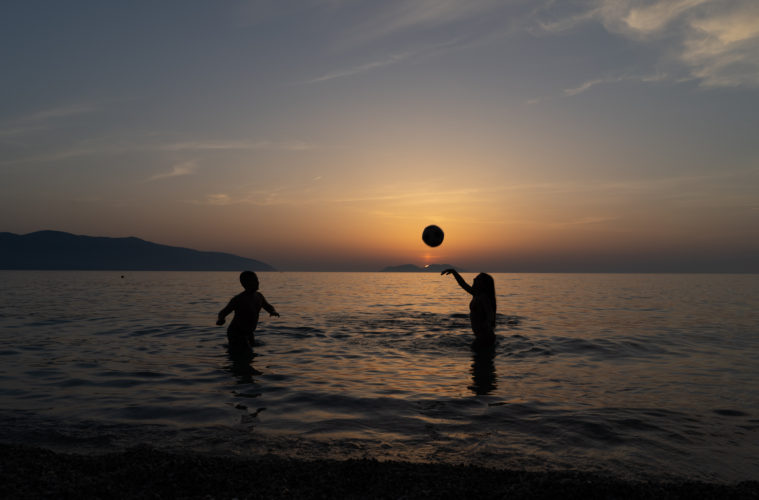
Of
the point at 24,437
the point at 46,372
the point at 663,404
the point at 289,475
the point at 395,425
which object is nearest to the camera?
the point at 289,475

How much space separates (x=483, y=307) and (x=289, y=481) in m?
9.31

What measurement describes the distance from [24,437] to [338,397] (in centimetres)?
462

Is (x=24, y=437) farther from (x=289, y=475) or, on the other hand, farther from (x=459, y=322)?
(x=459, y=322)

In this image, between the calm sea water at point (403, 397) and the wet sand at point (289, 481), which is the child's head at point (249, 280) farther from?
the wet sand at point (289, 481)

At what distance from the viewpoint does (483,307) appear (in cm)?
1273

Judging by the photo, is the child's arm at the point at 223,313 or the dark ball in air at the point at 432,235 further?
the dark ball in air at the point at 432,235

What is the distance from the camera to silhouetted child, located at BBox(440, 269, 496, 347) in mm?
12633

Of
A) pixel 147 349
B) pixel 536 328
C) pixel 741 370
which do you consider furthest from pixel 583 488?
pixel 536 328

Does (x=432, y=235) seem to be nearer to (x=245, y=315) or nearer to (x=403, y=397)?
(x=245, y=315)

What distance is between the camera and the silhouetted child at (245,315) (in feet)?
41.6

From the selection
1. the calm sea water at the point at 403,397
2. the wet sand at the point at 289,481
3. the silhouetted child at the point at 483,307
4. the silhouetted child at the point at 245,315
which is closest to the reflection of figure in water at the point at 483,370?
the calm sea water at the point at 403,397

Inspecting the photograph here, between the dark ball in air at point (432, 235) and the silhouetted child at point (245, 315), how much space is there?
5.03 metres

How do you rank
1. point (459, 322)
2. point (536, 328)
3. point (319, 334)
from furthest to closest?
point (459, 322) → point (536, 328) → point (319, 334)

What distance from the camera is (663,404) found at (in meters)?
8.11
